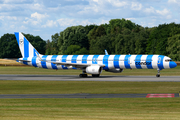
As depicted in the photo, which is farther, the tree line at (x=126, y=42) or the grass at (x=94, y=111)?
the tree line at (x=126, y=42)

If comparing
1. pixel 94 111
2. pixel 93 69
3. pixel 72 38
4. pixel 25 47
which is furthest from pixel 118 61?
pixel 72 38

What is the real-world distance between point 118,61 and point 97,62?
4.15m

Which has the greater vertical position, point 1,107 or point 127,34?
point 127,34

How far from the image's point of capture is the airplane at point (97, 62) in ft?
164

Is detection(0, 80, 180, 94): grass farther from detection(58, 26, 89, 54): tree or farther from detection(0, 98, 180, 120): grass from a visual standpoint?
detection(58, 26, 89, 54): tree

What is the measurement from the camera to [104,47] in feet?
506

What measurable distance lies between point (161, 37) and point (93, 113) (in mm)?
114697

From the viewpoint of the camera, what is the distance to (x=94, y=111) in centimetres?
1833

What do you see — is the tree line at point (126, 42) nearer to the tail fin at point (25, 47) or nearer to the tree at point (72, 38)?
the tree at point (72, 38)

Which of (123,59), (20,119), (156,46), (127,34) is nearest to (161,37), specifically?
(156,46)

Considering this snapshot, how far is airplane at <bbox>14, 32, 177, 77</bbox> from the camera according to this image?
50000 millimetres

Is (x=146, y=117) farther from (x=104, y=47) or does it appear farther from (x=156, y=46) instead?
(x=104, y=47)

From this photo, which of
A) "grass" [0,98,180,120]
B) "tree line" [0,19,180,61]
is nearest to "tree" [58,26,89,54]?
"tree line" [0,19,180,61]

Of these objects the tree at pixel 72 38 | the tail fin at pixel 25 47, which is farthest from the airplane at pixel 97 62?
the tree at pixel 72 38
